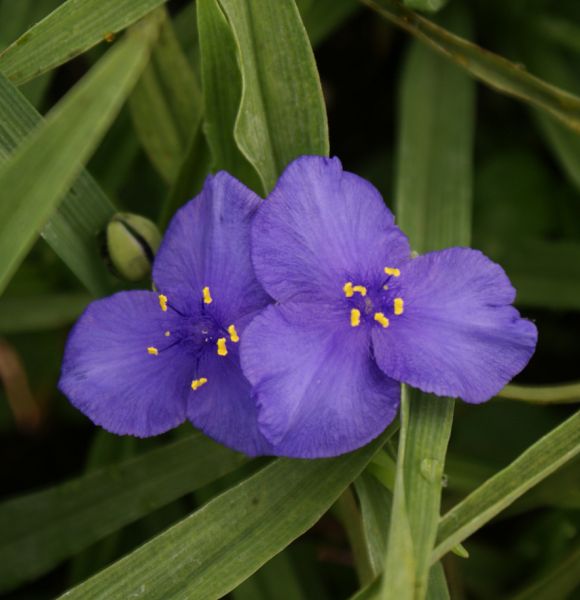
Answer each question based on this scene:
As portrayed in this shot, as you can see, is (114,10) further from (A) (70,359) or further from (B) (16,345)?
(B) (16,345)

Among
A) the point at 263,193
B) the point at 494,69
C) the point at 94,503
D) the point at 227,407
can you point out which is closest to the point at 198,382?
the point at 227,407

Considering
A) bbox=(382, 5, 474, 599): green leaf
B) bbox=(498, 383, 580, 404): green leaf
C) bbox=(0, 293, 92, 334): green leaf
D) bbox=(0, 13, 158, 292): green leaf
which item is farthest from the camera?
bbox=(0, 293, 92, 334): green leaf

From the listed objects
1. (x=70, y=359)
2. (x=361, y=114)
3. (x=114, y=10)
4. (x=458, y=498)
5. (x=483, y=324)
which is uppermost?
(x=114, y=10)

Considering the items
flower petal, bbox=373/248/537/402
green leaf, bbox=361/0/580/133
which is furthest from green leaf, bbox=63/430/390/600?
green leaf, bbox=361/0/580/133

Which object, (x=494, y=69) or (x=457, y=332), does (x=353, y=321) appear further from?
(x=494, y=69)

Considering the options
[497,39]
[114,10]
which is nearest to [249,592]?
[114,10]

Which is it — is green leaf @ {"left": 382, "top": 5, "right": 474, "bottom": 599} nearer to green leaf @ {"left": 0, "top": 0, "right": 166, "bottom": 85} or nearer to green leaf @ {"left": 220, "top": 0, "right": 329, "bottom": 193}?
green leaf @ {"left": 220, "top": 0, "right": 329, "bottom": 193}
